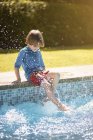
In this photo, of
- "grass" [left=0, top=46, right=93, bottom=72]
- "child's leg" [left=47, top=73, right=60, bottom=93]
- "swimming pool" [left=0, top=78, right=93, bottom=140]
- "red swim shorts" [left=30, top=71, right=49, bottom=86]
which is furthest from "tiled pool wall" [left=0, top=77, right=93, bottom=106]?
"grass" [left=0, top=46, right=93, bottom=72]

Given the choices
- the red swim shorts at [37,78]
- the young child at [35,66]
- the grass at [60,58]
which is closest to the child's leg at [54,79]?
the young child at [35,66]

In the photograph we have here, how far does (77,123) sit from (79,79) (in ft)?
6.55

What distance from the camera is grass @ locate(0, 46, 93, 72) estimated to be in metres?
12.0

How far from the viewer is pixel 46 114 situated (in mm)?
7809

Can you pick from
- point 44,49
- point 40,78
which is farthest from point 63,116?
point 44,49

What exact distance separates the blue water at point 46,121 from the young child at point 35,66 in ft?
1.39

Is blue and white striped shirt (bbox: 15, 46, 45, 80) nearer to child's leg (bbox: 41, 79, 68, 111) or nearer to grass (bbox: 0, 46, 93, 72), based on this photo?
child's leg (bbox: 41, 79, 68, 111)

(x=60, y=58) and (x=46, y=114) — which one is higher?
(x=46, y=114)

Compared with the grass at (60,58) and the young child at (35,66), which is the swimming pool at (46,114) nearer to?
the young child at (35,66)

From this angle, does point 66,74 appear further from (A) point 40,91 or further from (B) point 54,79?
(B) point 54,79

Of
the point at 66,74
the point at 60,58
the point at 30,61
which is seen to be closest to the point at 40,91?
the point at 30,61

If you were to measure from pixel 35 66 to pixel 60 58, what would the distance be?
4.96 m

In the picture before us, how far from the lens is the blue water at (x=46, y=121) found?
6.53 m

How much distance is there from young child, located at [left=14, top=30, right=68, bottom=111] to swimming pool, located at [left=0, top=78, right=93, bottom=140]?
0.34 metres
